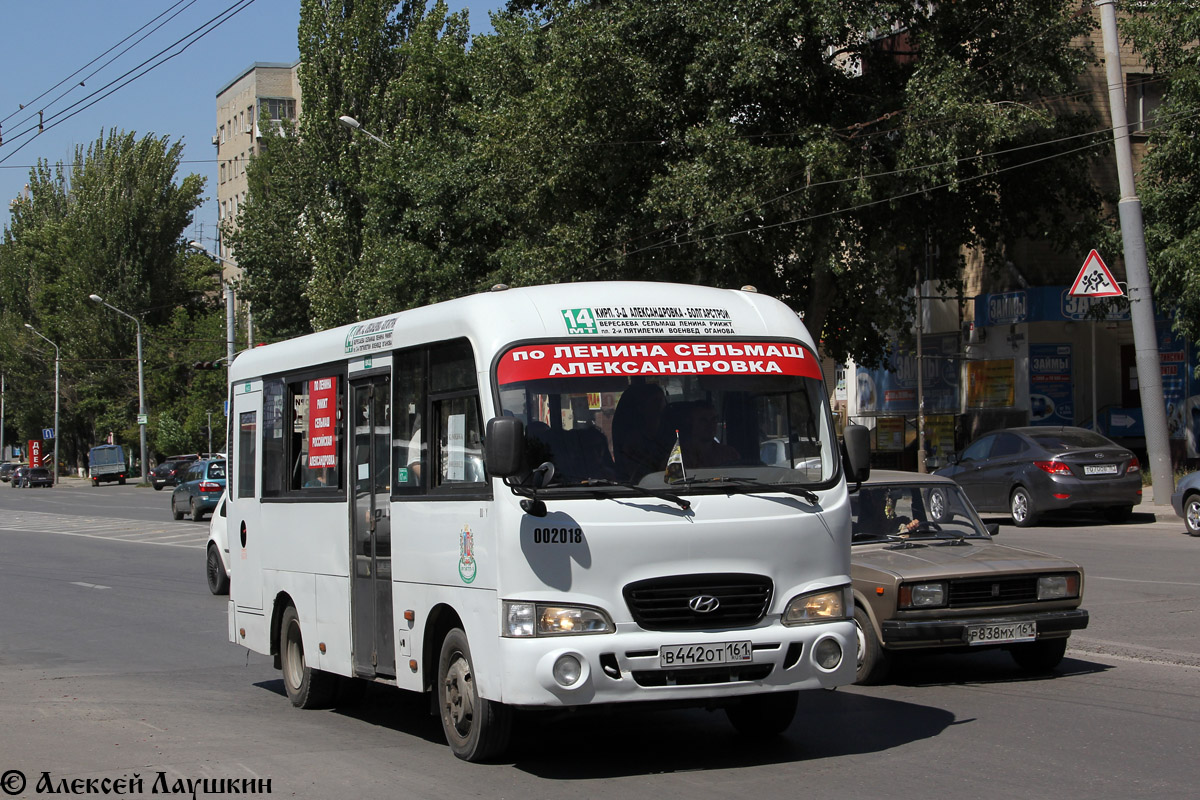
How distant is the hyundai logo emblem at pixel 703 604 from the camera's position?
6.89 m

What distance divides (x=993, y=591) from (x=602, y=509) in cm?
355

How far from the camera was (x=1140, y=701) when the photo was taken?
858 centimetres

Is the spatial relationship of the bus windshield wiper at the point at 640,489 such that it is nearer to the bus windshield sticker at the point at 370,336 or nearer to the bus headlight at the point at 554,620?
the bus headlight at the point at 554,620

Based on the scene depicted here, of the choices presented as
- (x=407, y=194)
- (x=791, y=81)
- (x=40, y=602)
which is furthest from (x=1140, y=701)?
(x=407, y=194)

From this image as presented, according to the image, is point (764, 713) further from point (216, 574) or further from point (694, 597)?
point (216, 574)

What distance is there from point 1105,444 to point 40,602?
16.1 meters

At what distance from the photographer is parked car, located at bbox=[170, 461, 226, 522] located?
34875mm

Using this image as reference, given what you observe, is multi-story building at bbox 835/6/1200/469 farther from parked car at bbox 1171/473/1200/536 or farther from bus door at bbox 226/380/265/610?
bus door at bbox 226/380/265/610

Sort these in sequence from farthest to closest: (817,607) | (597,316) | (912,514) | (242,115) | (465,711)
Result: (242,115), (912,514), (597,316), (465,711), (817,607)

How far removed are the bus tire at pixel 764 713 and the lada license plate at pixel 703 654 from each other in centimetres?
79

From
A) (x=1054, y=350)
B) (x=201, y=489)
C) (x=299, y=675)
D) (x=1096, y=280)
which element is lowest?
(x=299, y=675)

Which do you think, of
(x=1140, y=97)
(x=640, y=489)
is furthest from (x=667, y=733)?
(x=1140, y=97)

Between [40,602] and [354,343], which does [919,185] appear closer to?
[40,602]

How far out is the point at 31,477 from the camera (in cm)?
8069
